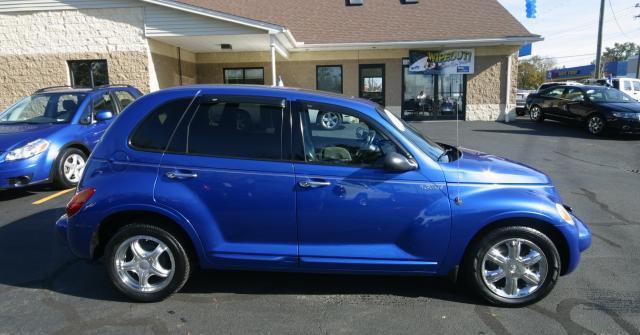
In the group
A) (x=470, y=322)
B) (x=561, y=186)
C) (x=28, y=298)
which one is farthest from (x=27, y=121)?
(x=561, y=186)

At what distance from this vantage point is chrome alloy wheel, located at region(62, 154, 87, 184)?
24.0ft

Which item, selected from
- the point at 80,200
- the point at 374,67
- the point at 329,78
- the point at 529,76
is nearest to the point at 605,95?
the point at 374,67

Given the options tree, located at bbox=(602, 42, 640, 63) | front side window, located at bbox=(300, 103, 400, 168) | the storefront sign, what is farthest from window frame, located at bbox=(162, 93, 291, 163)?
tree, located at bbox=(602, 42, 640, 63)

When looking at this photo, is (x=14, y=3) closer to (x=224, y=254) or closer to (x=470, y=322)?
(x=224, y=254)

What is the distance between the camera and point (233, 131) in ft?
11.9

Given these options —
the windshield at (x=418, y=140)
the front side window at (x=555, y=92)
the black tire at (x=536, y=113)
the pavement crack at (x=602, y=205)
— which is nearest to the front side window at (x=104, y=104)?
the windshield at (x=418, y=140)

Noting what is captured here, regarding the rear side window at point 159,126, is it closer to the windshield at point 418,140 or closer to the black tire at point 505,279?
the windshield at point 418,140

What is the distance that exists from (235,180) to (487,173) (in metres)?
1.94

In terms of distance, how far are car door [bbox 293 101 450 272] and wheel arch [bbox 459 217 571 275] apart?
242 mm

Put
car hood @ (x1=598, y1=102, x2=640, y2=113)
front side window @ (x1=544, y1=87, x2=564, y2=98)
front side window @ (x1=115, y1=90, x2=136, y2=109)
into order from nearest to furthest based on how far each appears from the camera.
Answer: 1. front side window @ (x1=115, y1=90, x2=136, y2=109)
2. car hood @ (x1=598, y1=102, x2=640, y2=113)
3. front side window @ (x1=544, y1=87, x2=564, y2=98)

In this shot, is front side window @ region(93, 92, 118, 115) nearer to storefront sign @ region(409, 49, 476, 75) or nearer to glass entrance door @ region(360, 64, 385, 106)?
glass entrance door @ region(360, 64, 385, 106)

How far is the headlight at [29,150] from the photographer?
6500 millimetres

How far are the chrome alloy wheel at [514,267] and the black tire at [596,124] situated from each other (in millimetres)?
13264

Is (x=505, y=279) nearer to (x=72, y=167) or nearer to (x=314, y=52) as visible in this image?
(x=72, y=167)
